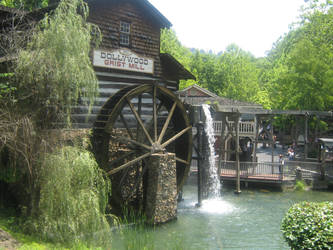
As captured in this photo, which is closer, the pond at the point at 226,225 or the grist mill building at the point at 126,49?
the pond at the point at 226,225

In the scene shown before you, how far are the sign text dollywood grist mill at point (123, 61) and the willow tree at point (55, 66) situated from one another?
8.41 ft

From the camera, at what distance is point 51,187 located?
7.47m

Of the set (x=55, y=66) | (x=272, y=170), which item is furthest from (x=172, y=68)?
(x=272, y=170)

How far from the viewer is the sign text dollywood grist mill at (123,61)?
36.9 ft

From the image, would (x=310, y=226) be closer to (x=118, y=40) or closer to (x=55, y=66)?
(x=55, y=66)

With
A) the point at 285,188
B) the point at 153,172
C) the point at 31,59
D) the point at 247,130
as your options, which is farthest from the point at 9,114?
the point at 247,130

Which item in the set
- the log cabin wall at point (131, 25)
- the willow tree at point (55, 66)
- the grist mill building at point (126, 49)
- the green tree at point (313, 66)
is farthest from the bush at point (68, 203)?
the green tree at point (313, 66)

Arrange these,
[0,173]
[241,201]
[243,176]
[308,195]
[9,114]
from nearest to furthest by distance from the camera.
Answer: [9,114] → [0,173] → [241,201] → [308,195] → [243,176]

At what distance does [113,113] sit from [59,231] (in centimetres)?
411

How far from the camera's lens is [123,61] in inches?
469

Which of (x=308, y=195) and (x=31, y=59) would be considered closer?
(x=31, y=59)

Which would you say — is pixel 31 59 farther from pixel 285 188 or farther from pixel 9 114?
pixel 285 188

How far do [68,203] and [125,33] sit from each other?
259 inches

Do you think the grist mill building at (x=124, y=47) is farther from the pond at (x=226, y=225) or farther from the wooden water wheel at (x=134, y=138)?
the pond at (x=226, y=225)
